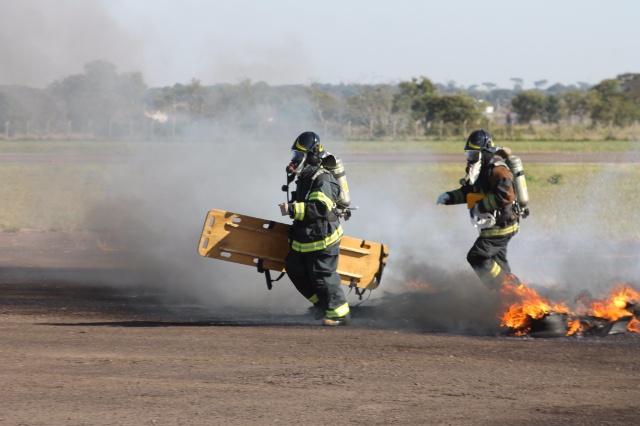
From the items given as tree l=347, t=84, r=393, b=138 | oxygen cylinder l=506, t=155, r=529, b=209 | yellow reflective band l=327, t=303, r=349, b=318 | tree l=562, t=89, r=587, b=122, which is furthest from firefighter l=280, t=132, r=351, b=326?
tree l=562, t=89, r=587, b=122

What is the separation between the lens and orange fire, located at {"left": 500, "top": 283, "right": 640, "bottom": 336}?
8.23 meters

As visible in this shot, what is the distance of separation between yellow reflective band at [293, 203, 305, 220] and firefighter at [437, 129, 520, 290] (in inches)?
68.5

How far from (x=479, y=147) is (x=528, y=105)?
47.4 metres

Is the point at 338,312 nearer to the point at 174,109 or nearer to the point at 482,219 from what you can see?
the point at 482,219

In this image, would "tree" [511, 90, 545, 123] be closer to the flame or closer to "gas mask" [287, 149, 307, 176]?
the flame

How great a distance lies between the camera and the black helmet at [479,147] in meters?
9.11

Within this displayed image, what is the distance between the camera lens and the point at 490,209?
8977 mm

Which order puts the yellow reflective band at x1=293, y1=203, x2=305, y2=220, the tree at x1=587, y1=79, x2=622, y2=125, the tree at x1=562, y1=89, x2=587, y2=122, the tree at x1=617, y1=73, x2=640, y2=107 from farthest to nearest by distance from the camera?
the tree at x1=562, y1=89, x2=587, y2=122 → the tree at x1=587, y1=79, x2=622, y2=125 → the tree at x1=617, y1=73, x2=640, y2=107 → the yellow reflective band at x1=293, y1=203, x2=305, y2=220

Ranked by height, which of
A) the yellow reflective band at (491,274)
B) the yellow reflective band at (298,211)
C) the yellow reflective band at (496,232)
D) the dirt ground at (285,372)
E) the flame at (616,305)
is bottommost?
the dirt ground at (285,372)

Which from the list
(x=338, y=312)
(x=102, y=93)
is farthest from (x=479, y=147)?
(x=102, y=93)

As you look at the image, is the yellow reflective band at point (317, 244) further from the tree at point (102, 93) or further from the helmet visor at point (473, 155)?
the tree at point (102, 93)

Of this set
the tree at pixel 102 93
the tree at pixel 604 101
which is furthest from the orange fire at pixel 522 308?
the tree at pixel 604 101

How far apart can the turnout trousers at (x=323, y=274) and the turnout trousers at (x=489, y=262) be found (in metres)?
1.36

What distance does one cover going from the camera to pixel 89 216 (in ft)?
51.7
